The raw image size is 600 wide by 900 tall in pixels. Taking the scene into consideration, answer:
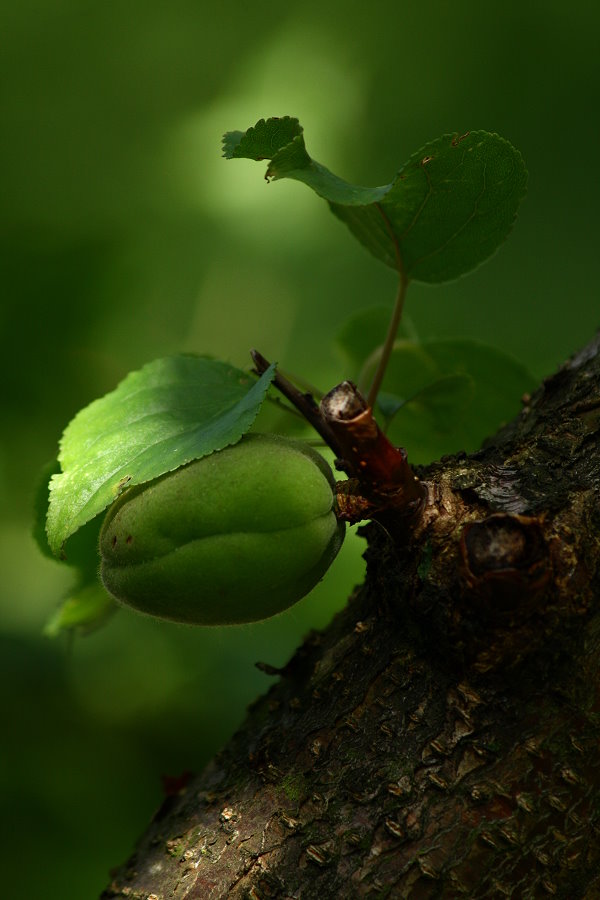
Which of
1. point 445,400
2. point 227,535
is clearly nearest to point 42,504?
point 227,535

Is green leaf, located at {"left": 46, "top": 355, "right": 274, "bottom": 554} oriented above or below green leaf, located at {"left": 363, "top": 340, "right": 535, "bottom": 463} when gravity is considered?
above

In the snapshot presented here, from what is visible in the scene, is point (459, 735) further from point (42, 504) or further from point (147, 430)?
point (42, 504)

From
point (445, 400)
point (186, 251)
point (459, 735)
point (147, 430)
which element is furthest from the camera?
point (186, 251)

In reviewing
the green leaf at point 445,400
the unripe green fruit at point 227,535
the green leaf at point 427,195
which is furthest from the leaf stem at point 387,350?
the unripe green fruit at point 227,535

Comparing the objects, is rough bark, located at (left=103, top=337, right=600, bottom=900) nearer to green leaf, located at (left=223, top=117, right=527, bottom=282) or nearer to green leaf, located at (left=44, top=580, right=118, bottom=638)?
green leaf, located at (left=223, top=117, right=527, bottom=282)

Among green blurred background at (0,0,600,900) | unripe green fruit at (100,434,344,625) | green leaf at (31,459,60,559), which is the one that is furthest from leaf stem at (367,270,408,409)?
green blurred background at (0,0,600,900)

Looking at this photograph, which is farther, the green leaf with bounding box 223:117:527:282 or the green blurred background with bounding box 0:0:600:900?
the green blurred background with bounding box 0:0:600:900

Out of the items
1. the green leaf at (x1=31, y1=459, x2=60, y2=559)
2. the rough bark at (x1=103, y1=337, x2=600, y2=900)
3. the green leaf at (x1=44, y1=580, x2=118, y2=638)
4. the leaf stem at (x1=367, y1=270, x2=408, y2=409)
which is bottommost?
the rough bark at (x1=103, y1=337, x2=600, y2=900)

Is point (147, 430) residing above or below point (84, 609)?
above
